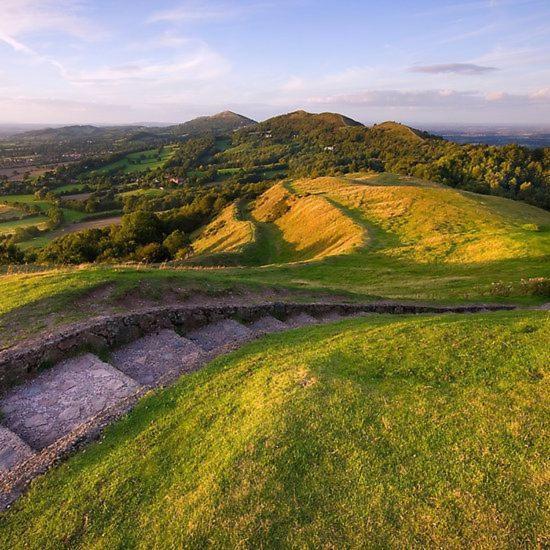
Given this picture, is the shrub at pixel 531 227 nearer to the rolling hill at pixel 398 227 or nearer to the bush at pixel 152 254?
the rolling hill at pixel 398 227

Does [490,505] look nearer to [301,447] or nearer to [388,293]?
[301,447]

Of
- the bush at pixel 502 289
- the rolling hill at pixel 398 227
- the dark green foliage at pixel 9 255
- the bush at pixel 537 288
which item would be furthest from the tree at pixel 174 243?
the bush at pixel 537 288

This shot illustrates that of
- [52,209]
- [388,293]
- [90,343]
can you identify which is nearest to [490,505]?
[90,343]

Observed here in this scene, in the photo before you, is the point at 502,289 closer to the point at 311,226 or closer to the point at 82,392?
the point at 82,392

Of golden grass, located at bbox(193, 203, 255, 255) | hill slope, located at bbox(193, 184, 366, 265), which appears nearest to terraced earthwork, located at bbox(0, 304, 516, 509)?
hill slope, located at bbox(193, 184, 366, 265)

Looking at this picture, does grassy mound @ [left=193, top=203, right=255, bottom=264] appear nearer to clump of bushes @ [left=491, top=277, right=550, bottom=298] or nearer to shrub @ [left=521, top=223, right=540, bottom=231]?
shrub @ [left=521, top=223, right=540, bottom=231]
